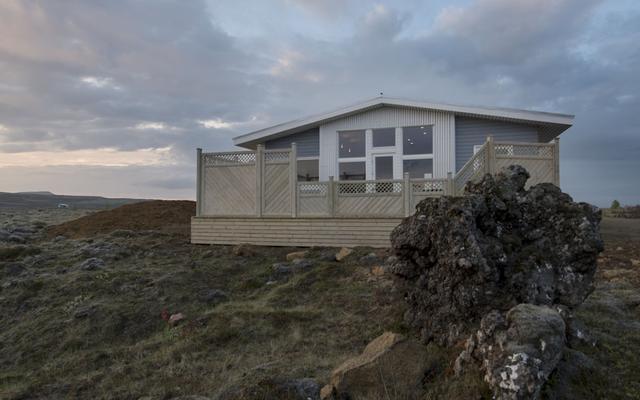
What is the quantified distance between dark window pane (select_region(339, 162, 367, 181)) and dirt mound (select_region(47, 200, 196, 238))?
561 centimetres

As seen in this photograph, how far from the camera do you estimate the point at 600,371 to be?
3459 millimetres

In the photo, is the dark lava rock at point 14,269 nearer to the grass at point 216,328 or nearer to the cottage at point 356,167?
the grass at point 216,328

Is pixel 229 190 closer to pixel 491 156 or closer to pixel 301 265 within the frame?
pixel 301 265

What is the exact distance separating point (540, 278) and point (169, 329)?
16.0ft

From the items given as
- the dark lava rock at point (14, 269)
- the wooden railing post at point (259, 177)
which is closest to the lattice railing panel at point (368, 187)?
the wooden railing post at point (259, 177)

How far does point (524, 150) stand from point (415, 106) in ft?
14.7

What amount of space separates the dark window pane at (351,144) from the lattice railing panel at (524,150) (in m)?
5.53

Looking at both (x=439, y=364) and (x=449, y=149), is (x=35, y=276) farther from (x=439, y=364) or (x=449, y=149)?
(x=449, y=149)

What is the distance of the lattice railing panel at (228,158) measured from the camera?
11.5 meters

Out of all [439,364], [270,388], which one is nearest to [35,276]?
[270,388]

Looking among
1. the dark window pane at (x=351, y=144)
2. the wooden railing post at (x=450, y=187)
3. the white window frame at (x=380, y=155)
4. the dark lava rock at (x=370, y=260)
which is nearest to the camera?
the dark lava rock at (x=370, y=260)

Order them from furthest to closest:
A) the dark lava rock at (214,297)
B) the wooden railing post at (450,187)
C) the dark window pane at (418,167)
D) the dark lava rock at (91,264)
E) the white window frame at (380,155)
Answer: the white window frame at (380,155) → the dark window pane at (418,167) → the wooden railing post at (450,187) → the dark lava rock at (91,264) → the dark lava rock at (214,297)

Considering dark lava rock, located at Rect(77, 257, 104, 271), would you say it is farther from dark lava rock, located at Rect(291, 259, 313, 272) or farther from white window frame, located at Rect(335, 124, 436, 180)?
white window frame, located at Rect(335, 124, 436, 180)

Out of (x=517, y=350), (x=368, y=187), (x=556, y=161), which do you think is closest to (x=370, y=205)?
(x=368, y=187)
